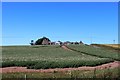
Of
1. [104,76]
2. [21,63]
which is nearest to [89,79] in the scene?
[104,76]

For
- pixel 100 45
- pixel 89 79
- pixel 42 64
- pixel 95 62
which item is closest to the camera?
pixel 89 79

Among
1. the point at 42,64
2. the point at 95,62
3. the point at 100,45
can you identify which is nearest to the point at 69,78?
the point at 42,64

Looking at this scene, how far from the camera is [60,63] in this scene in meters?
36.7

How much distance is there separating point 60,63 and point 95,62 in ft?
13.6

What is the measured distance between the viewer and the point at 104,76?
20234 mm

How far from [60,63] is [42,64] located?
6.41 ft

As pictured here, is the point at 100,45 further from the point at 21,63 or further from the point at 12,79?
the point at 12,79

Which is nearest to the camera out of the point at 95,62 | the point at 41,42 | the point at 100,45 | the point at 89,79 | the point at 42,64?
the point at 89,79

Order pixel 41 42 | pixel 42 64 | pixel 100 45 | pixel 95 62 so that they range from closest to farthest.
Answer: pixel 42 64, pixel 95 62, pixel 100 45, pixel 41 42

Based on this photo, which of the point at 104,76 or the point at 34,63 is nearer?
the point at 104,76

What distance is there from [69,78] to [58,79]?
2.66ft

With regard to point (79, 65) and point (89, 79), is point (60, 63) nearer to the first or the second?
point (79, 65)

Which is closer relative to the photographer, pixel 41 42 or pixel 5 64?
pixel 5 64

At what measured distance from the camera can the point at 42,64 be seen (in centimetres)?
3572
